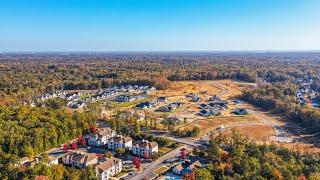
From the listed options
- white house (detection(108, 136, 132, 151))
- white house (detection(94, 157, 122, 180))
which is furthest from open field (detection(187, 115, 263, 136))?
white house (detection(94, 157, 122, 180))

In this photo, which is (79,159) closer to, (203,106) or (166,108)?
(166,108)

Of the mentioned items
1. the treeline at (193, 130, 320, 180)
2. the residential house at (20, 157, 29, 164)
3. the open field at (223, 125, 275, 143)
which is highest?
the treeline at (193, 130, 320, 180)

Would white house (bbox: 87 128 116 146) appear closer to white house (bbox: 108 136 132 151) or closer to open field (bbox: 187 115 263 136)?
white house (bbox: 108 136 132 151)

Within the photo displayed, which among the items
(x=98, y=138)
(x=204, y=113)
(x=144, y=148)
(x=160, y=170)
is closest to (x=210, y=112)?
(x=204, y=113)

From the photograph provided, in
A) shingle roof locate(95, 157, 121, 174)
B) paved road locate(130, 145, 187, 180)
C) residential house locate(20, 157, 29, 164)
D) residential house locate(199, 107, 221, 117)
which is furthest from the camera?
residential house locate(199, 107, 221, 117)

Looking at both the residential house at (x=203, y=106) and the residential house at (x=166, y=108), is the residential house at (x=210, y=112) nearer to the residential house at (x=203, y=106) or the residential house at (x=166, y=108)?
the residential house at (x=203, y=106)

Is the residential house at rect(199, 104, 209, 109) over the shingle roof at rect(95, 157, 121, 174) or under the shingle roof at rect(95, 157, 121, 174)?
under

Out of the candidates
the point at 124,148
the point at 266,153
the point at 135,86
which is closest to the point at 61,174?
the point at 124,148
